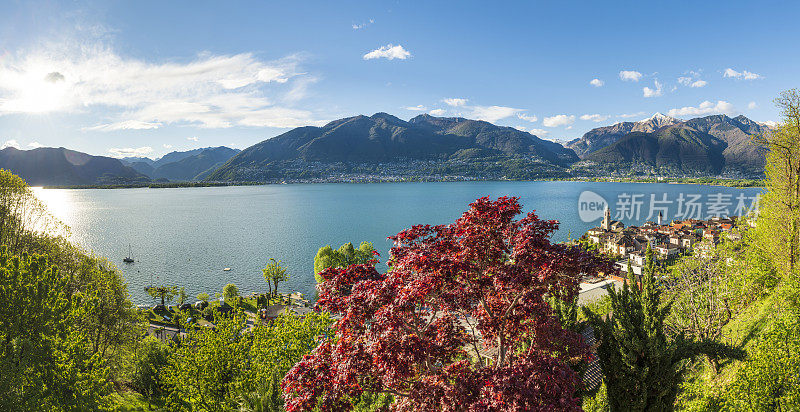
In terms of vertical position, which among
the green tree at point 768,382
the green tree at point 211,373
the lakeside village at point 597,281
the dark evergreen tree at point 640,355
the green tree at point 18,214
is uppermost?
the green tree at point 18,214

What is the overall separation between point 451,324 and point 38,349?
1656 cm

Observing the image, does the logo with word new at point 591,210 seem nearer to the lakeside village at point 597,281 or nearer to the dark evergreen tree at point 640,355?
the lakeside village at point 597,281

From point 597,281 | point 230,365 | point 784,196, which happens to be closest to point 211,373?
point 230,365

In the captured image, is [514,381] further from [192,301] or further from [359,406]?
[192,301]

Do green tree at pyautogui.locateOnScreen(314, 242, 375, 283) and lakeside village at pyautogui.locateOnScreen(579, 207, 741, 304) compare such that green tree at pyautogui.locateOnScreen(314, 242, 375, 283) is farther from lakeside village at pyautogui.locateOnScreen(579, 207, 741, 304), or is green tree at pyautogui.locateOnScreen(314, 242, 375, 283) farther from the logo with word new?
the logo with word new

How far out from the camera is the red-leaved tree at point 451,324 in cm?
673

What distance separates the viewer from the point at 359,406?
1405 cm

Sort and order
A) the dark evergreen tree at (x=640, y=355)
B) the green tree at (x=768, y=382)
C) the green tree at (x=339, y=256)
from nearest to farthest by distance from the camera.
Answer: the dark evergreen tree at (x=640, y=355) < the green tree at (x=768, y=382) < the green tree at (x=339, y=256)

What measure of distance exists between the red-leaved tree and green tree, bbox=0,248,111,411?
12521 millimetres

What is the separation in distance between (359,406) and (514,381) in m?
9.88

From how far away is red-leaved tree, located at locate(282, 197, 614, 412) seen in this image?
6734mm

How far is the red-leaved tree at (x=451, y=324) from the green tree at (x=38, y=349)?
12521mm

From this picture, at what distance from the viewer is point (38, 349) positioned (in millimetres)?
13445

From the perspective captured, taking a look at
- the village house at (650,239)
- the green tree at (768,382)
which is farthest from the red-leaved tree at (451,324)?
the village house at (650,239)
